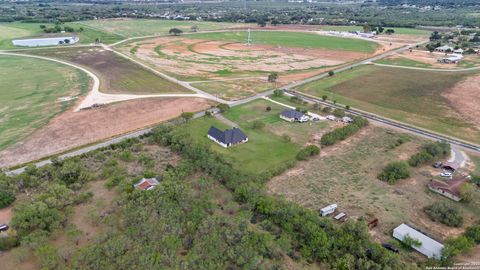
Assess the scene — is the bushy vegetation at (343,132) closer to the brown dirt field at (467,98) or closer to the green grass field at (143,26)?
the brown dirt field at (467,98)

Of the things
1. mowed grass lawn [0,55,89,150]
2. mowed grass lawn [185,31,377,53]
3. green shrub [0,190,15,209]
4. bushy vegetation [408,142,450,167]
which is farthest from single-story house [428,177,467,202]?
mowed grass lawn [185,31,377,53]

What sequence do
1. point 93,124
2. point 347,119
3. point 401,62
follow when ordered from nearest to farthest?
point 93,124, point 347,119, point 401,62

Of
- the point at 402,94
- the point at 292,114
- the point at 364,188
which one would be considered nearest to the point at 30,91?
the point at 292,114

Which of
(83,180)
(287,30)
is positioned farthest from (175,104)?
(287,30)

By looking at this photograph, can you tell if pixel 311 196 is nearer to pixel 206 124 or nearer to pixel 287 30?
pixel 206 124

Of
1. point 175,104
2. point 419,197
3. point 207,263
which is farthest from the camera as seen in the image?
point 175,104

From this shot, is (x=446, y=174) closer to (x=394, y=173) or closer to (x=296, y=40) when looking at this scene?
(x=394, y=173)
